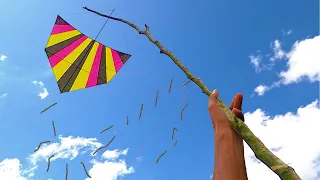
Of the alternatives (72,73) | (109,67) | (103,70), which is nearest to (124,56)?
(109,67)

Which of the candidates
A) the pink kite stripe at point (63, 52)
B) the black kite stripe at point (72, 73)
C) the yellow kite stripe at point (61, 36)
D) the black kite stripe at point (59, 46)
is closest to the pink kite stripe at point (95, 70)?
the black kite stripe at point (72, 73)

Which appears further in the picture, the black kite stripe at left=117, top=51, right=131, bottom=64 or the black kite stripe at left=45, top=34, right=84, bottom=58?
the black kite stripe at left=117, top=51, right=131, bottom=64

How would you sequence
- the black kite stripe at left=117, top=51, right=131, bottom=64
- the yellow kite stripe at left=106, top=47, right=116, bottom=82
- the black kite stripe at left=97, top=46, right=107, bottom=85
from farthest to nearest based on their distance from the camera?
the black kite stripe at left=117, top=51, right=131, bottom=64 → the yellow kite stripe at left=106, top=47, right=116, bottom=82 → the black kite stripe at left=97, top=46, right=107, bottom=85

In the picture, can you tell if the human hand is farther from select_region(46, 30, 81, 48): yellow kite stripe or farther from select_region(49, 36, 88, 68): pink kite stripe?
select_region(46, 30, 81, 48): yellow kite stripe

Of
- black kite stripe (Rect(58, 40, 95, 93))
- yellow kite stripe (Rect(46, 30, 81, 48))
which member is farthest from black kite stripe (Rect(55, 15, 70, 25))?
black kite stripe (Rect(58, 40, 95, 93))

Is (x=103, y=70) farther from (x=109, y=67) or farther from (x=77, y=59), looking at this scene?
(x=77, y=59)

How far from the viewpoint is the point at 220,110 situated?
296 cm

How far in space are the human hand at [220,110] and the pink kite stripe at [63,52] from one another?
6.28 m

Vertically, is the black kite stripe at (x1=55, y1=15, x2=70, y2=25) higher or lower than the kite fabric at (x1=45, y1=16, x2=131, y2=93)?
higher

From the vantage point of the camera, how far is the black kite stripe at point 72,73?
28.7ft

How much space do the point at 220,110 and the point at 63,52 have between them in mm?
6724

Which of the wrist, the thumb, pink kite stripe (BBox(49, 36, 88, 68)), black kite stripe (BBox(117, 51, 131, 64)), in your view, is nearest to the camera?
the wrist

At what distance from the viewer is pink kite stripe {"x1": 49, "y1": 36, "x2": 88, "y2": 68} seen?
8.84m

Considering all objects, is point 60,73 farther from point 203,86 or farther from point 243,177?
point 243,177
